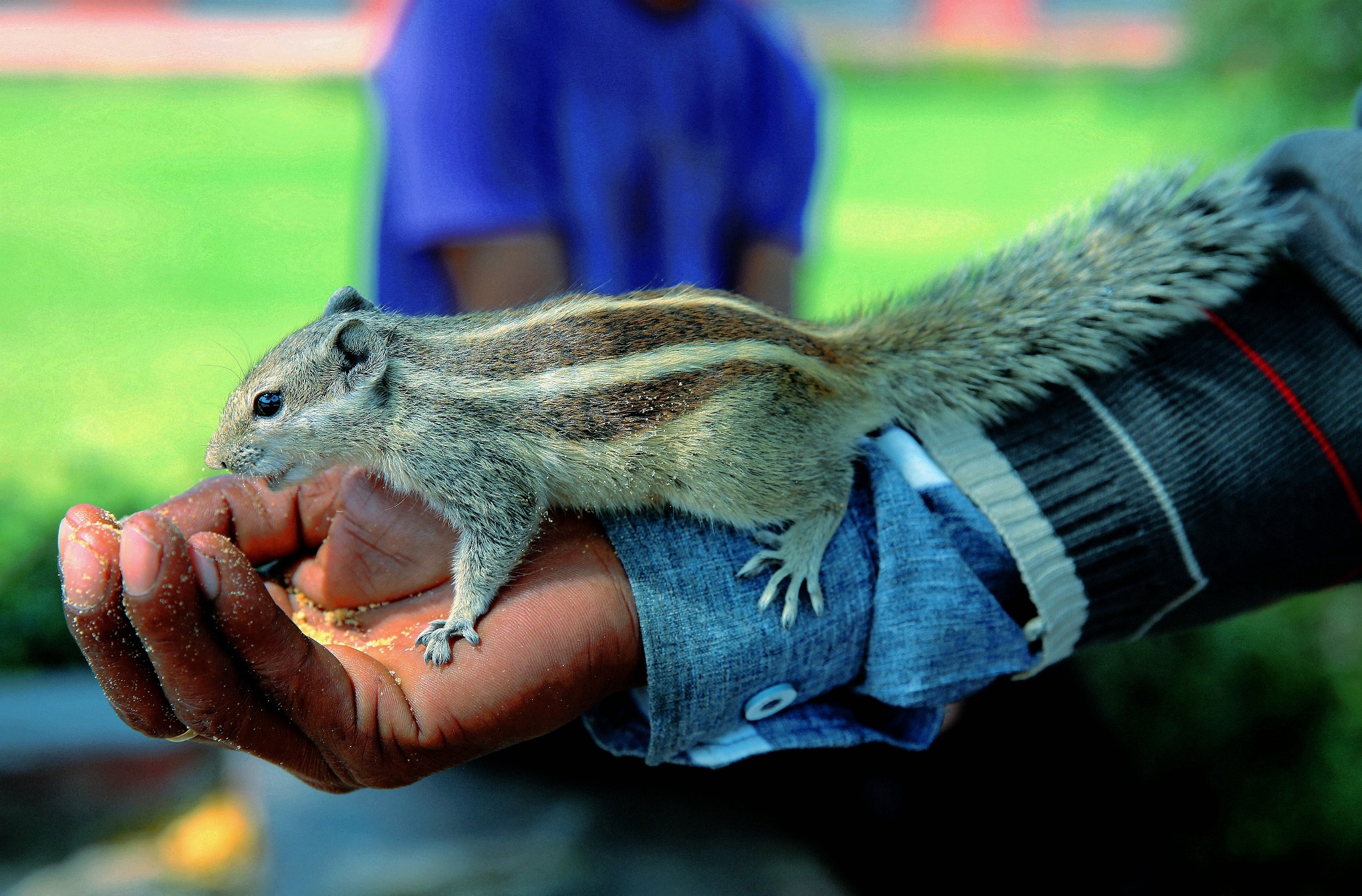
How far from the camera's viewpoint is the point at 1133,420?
5.70 ft

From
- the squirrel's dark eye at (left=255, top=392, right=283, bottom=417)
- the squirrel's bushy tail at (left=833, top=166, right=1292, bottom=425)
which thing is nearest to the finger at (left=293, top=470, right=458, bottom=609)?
the squirrel's dark eye at (left=255, top=392, right=283, bottom=417)

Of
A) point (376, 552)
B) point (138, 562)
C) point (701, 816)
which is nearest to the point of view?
point (138, 562)

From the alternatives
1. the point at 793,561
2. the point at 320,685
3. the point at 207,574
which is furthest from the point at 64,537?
the point at 793,561

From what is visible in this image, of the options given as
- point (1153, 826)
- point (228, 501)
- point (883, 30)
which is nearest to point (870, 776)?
point (1153, 826)

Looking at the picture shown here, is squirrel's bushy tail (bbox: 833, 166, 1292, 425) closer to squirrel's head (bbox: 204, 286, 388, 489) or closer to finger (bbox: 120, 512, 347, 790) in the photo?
squirrel's head (bbox: 204, 286, 388, 489)

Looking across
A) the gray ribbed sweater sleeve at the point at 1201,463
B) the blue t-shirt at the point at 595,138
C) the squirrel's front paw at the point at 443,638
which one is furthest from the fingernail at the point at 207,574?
the blue t-shirt at the point at 595,138

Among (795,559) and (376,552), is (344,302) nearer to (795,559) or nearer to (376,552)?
(376,552)

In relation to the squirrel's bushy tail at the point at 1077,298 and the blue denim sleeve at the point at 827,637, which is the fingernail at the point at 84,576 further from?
the squirrel's bushy tail at the point at 1077,298

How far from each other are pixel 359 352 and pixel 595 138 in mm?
1486

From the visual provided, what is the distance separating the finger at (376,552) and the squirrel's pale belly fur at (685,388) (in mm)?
58

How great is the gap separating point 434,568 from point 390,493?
17 cm

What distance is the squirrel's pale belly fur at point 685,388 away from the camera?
68.2 inches

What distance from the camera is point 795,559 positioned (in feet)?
5.50

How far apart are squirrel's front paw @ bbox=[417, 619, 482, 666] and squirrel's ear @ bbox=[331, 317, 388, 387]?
0.47m
